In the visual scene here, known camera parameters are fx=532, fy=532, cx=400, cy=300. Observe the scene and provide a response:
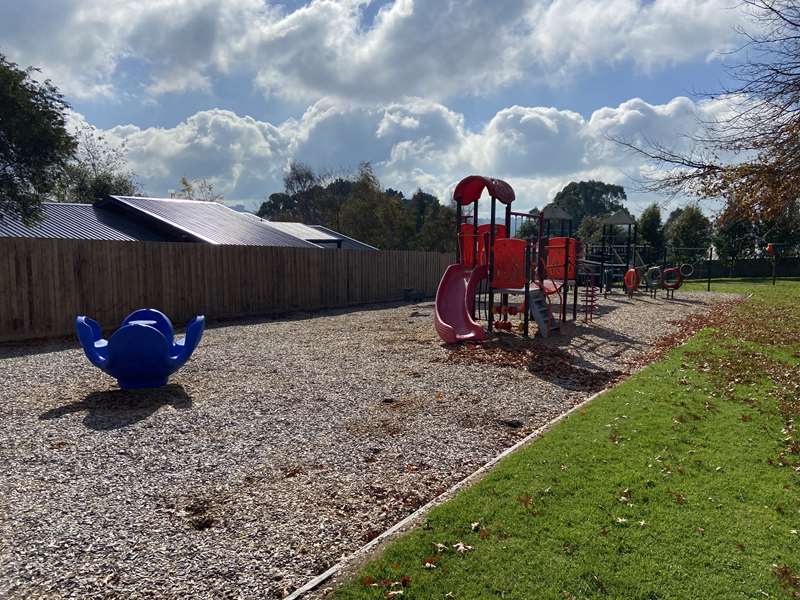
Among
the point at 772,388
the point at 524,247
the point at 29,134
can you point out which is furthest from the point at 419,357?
the point at 29,134

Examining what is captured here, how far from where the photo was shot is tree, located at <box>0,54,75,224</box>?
46.0 ft

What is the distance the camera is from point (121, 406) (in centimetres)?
651

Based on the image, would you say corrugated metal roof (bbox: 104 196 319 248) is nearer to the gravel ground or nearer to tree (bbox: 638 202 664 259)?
the gravel ground

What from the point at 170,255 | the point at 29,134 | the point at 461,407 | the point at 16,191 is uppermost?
the point at 29,134

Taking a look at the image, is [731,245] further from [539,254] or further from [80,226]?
[80,226]

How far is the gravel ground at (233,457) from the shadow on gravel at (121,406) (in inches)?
1.3

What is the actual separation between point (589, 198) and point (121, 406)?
9015 centimetres

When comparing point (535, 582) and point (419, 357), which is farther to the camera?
point (419, 357)

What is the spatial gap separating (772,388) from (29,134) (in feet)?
58.0

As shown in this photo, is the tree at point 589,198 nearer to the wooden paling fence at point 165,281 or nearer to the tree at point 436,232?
the tree at point 436,232

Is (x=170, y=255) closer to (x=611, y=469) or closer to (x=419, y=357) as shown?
(x=419, y=357)

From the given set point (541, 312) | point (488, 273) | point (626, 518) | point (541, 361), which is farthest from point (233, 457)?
point (541, 312)

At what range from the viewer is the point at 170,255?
14203 millimetres

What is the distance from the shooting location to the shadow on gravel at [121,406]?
5.95m
